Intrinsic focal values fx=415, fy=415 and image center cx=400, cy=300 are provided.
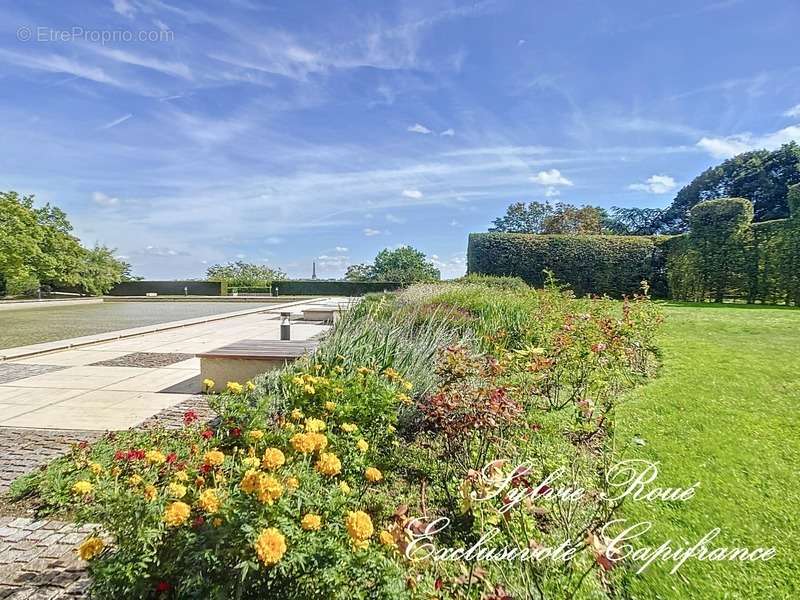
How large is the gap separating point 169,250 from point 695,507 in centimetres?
2982

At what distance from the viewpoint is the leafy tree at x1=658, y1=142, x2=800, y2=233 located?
2697 centimetres

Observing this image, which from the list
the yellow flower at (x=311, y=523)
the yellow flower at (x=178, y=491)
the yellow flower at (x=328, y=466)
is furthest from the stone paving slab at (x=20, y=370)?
the yellow flower at (x=311, y=523)

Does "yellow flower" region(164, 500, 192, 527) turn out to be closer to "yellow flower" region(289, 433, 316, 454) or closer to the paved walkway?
"yellow flower" region(289, 433, 316, 454)

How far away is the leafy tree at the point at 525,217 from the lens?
110ft

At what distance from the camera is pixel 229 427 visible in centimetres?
217

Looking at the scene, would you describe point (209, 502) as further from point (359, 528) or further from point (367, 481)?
point (367, 481)

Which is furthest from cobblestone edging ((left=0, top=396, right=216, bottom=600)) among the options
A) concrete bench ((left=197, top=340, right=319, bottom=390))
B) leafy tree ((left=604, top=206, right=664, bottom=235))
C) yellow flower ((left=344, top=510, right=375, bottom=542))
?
leafy tree ((left=604, top=206, right=664, bottom=235))

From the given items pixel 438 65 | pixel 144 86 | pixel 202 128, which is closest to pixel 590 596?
pixel 438 65

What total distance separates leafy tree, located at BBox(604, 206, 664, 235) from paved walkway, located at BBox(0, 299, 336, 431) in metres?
38.9

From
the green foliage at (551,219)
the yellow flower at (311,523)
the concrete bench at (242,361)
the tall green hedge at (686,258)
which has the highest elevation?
the green foliage at (551,219)

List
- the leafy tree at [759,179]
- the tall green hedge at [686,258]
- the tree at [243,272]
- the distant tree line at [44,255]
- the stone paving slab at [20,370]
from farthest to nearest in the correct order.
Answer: the tree at [243,272] < the leafy tree at [759,179] < the distant tree line at [44,255] < the tall green hedge at [686,258] < the stone paving slab at [20,370]

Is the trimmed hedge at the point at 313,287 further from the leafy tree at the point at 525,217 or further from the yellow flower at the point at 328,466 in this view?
the yellow flower at the point at 328,466

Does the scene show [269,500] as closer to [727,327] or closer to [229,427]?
[229,427]

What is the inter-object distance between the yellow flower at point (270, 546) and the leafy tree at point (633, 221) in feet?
136
